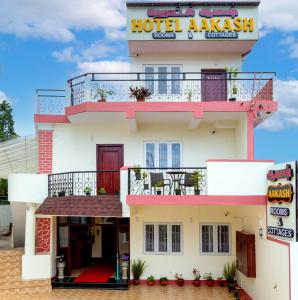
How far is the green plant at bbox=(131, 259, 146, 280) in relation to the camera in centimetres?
1545

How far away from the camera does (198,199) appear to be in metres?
12.5

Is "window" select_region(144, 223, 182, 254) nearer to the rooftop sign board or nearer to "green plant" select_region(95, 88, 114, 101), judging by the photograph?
"green plant" select_region(95, 88, 114, 101)

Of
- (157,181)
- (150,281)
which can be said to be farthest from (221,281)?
(157,181)

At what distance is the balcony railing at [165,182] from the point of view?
13.0 m

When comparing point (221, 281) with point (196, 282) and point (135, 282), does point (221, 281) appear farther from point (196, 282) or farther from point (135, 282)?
point (135, 282)

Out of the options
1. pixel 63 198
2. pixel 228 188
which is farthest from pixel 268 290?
pixel 63 198

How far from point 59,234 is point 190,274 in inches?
217

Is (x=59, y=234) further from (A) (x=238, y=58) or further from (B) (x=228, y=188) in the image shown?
(A) (x=238, y=58)

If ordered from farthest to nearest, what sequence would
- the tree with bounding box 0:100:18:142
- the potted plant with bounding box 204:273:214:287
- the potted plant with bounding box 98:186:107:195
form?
the tree with bounding box 0:100:18:142 < the potted plant with bounding box 204:273:214:287 < the potted plant with bounding box 98:186:107:195

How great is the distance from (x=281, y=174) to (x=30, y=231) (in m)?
9.34

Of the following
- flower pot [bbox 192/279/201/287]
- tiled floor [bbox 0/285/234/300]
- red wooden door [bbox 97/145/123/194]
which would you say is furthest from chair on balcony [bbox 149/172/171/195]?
flower pot [bbox 192/279/201/287]

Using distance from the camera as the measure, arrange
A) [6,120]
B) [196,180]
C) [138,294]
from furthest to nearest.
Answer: [6,120], [138,294], [196,180]

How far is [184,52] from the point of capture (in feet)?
57.1

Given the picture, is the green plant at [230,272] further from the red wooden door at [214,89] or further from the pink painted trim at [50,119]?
the pink painted trim at [50,119]
